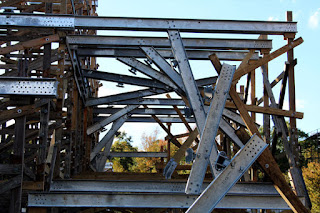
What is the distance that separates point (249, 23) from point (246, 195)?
385 cm

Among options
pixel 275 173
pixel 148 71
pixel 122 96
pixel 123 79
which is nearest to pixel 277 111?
pixel 275 173

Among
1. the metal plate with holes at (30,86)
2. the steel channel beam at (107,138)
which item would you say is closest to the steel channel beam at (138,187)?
the metal plate with holes at (30,86)

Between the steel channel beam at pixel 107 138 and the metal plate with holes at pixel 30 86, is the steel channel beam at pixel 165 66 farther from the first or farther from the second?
the steel channel beam at pixel 107 138

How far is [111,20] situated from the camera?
9586mm

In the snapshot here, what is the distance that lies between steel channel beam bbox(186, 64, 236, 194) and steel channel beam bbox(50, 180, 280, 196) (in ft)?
5.93

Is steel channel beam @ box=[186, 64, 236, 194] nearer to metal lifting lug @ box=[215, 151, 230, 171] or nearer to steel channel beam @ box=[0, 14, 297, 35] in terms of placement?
metal lifting lug @ box=[215, 151, 230, 171]

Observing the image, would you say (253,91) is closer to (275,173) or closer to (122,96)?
(122,96)

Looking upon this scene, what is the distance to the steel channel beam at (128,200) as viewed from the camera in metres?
8.56

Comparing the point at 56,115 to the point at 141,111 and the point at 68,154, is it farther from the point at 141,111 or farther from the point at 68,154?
the point at 141,111

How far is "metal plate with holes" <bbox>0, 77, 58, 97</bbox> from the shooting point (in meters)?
7.87

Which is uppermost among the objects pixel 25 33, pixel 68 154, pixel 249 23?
pixel 25 33

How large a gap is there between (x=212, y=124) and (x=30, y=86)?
3.36 meters

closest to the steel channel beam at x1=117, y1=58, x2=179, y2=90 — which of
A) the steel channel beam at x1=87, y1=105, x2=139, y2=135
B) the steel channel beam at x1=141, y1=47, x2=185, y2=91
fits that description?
the steel channel beam at x1=141, y1=47, x2=185, y2=91

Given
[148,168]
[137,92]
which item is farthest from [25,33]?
[148,168]
